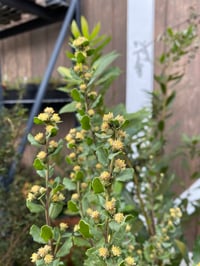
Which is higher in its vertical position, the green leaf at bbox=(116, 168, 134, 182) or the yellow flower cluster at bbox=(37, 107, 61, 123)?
the yellow flower cluster at bbox=(37, 107, 61, 123)

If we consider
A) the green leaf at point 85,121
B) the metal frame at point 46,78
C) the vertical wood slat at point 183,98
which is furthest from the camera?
the vertical wood slat at point 183,98

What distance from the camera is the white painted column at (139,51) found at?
1173 mm

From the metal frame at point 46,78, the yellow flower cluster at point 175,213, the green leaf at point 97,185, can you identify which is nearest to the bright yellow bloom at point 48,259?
the green leaf at point 97,185

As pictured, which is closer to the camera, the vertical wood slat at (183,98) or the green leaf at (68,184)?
the green leaf at (68,184)

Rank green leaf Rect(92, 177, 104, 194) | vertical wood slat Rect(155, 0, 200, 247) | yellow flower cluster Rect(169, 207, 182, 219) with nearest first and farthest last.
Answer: green leaf Rect(92, 177, 104, 194) < yellow flower cluster Rect(169, 207, 182, 219) < vertical wood slat Rect(155, 0, 200, 247)

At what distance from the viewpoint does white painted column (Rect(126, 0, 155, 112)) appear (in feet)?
3.85

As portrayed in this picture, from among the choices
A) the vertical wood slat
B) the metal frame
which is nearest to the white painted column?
the vertical wood slat

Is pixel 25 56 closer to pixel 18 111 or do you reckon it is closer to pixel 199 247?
pixel 18 111

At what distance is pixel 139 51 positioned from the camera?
1.18m

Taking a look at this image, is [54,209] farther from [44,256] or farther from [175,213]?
[175,213]

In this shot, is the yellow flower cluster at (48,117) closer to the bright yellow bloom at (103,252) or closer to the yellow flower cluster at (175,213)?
the bright yellow bloom at (103,252)

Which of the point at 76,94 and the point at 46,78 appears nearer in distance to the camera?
the point at 76,94

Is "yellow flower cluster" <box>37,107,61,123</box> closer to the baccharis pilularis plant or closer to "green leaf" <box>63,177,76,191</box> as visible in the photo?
the baccharis pilularis plant

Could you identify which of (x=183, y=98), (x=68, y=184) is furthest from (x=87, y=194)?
(x=183, y=98)
